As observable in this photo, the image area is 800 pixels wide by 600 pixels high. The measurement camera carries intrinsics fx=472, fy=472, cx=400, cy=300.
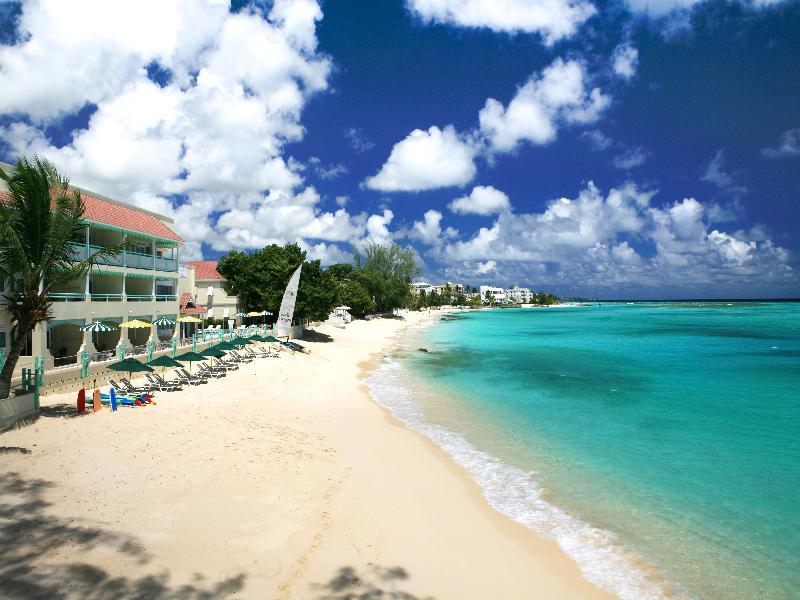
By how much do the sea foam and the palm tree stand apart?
12.8m

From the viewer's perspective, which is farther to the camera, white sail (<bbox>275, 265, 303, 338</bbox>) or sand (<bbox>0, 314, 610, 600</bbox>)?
white sail (<bbox>275, 265, 303, 338</bbox>)

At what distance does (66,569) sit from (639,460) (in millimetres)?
15208

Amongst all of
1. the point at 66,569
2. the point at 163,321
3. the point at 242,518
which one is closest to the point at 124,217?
the point at 163,321

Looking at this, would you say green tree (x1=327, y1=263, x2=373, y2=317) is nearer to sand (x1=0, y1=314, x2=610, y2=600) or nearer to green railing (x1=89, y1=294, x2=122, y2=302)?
green railing (x1=89, y1=294, x2=122, y2=302)

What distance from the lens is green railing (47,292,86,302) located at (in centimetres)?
2247

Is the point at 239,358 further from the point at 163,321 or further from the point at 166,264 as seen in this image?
the point at 166,264

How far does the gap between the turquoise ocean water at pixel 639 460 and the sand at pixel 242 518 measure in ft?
4.32

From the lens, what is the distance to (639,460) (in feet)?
50.1

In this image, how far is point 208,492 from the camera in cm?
1015

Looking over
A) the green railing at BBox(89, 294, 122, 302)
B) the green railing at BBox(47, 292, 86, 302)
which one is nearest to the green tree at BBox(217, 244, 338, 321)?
the green railing at BBox(89, 294, 122, 302)

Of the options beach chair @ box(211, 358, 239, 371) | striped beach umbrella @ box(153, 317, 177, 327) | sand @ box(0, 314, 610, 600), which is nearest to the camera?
sand @ box(0, 314, 610, 600)

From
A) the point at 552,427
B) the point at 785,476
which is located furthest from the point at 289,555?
the point at 785,476

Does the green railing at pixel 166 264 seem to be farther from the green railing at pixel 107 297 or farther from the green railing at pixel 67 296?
the green railing at pixel 67 296

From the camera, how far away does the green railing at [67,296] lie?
A: 22469 mm
